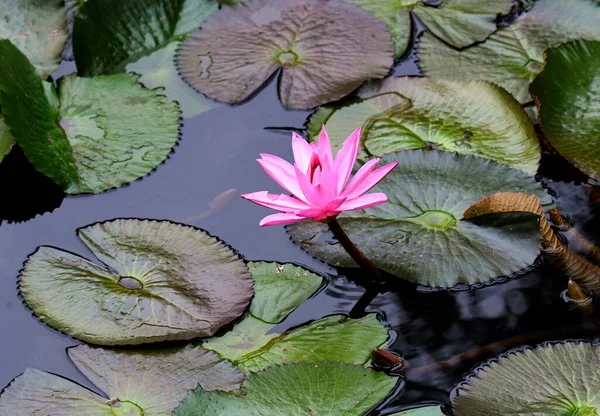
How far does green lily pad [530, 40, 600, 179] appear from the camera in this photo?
2.50 m

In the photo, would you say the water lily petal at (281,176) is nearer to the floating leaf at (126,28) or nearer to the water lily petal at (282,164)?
the water lily petal at (282,164)

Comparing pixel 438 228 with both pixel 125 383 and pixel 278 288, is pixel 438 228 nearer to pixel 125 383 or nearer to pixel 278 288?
pixel 278 288

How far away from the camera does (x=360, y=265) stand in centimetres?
212

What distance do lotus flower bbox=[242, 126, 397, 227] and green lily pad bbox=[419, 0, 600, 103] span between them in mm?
1058

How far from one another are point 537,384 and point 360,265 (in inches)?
21.6

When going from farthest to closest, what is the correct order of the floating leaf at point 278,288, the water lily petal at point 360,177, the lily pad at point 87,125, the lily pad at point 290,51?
the lily pad at point 290,51
the lily pad at point 87,125
the floating leaf at point 278,288
the water lily petal at point 360,177

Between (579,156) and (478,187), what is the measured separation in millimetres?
394

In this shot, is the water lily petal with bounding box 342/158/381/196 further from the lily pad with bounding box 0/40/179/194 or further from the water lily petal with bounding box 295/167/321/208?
the lily pad with bounding box 0/40/179/194

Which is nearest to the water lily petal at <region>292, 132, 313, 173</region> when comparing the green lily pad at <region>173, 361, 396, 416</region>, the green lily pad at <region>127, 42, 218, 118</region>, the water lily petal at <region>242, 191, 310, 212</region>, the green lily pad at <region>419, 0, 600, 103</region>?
the water lily petal at <region>242, 191, 310, 212</region>

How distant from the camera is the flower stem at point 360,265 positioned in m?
1.98

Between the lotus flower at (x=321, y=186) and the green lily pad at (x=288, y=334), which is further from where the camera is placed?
the green lily pad at (x=288, y=334)

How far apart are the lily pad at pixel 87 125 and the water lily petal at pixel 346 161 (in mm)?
873

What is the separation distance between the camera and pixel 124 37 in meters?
3.00

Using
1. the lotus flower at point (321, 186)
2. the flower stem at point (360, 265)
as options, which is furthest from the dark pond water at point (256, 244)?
the lotus flower at point (321, 186)
